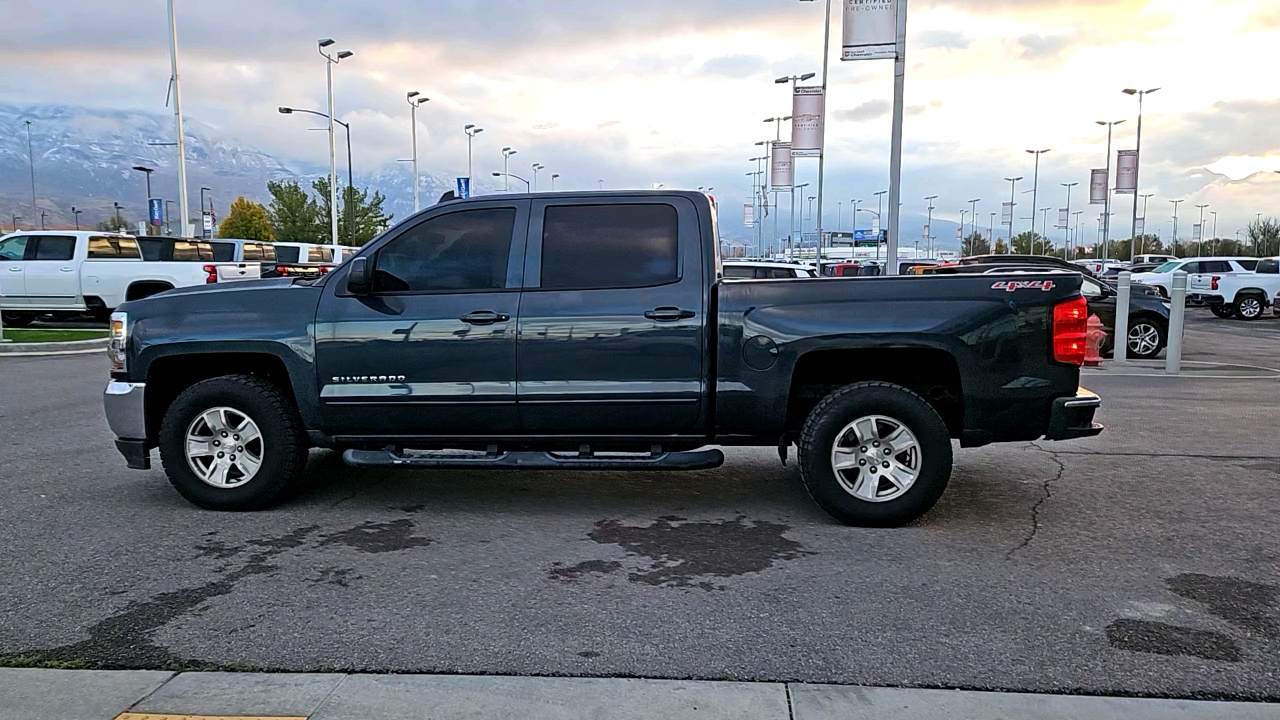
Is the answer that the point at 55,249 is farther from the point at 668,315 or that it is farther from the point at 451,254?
the point at 668,315

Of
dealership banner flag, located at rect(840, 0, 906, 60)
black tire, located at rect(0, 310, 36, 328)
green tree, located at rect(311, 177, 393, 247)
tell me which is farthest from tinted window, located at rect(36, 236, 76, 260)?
green tree, located at rect(311, 177, 393, 247)

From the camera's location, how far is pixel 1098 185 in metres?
50.5

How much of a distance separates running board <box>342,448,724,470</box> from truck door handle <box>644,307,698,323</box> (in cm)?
79

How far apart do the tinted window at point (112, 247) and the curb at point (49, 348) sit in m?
3.83

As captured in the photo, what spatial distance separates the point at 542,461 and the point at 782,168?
108 feet

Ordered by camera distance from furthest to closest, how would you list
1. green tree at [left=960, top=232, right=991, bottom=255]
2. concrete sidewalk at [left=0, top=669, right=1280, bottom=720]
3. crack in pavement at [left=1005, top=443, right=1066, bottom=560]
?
green tree at [left=960, top=232, right=991, bottom=255] → crack in pavement at [left=1005, top=443, right=1066, bottom=560] → concrete sidewalk at [left=0, top=669, right=1280, bottom=720]

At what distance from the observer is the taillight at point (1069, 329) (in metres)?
5.49

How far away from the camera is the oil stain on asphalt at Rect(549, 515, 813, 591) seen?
4824 mm

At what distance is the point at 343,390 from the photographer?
5.80m

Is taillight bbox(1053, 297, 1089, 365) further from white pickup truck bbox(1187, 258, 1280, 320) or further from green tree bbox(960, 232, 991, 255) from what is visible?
green tree bbox(960, 232, 991, 255)

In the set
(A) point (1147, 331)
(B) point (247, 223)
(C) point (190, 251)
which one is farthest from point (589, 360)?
(B) point (247, 223)

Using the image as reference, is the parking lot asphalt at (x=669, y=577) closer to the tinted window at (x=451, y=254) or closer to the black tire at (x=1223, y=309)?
the tinted window at (x=451, y=254)

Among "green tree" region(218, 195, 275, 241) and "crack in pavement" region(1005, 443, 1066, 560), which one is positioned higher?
"green tree" region(218, 195, 275, 241)

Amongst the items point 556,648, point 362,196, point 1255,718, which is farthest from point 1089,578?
point 362,196
